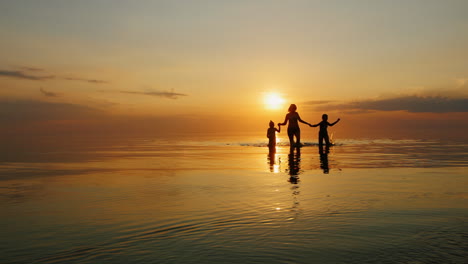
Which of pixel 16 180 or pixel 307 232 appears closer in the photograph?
pixel 307 232

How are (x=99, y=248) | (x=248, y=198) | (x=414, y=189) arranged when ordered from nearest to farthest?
(x=99, y=248), (x=248, y=198), (x=414, y=189)

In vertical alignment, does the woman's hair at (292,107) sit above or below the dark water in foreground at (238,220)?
Result: above

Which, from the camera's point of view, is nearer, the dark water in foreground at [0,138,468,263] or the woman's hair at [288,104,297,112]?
the dark water in foreground at [0,138,468,263]

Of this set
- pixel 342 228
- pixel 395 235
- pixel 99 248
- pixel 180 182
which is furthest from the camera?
pixel 180 182

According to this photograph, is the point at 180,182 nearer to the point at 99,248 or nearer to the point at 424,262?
the point at 99,248

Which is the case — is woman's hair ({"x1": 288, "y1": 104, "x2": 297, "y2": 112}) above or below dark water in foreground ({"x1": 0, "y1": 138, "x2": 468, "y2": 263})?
above

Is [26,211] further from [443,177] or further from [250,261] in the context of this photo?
[443,177]

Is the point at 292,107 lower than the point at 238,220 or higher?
higher

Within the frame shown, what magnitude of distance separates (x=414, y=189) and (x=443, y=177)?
309cm

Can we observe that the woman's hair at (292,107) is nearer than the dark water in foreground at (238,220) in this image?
No

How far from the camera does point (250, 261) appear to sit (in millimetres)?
4609

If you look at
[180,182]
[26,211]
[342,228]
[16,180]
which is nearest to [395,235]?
[342,228]

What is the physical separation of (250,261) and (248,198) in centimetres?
429

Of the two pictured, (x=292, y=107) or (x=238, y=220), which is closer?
(x=238, y=220)
